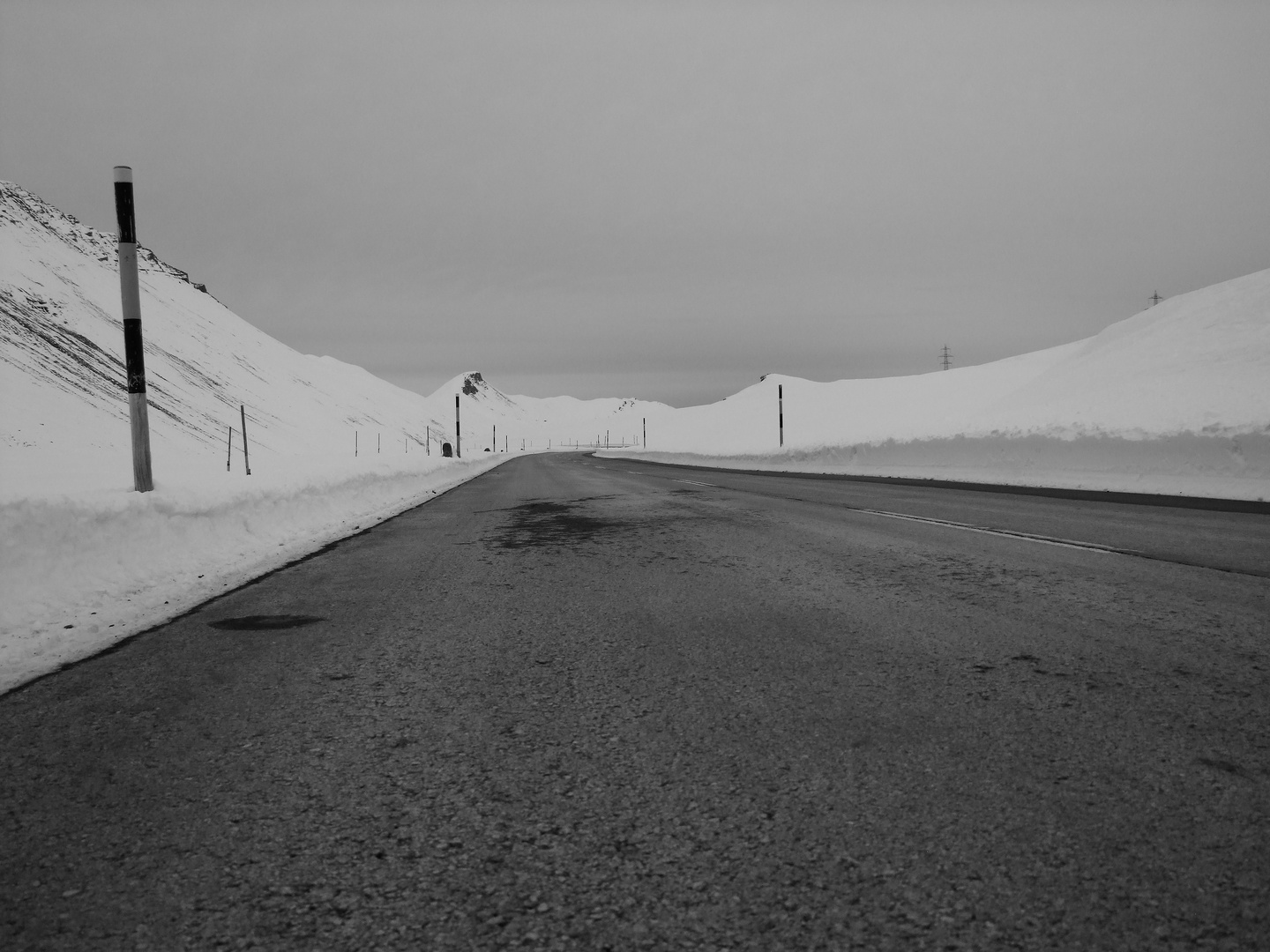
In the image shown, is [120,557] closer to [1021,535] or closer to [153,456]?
[1021,535]

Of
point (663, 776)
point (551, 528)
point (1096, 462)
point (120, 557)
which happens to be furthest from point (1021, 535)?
point (1096, 462)

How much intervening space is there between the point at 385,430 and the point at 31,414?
108 m

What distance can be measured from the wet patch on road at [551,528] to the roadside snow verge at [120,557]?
7.97 feet

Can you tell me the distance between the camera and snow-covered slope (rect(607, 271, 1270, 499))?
13594mm

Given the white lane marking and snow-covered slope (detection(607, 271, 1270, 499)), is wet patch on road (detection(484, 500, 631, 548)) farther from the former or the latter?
snow-covered slope (detection(607, 271, 1270, 499))

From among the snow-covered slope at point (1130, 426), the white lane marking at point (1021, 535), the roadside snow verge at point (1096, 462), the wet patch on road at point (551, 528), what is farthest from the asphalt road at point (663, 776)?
the snow-covered slope at point (1130, 426)

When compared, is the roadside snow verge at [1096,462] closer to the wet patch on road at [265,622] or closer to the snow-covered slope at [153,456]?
the wet patch on road at [265,622]

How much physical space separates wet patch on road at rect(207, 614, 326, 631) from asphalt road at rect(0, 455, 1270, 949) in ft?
0.18

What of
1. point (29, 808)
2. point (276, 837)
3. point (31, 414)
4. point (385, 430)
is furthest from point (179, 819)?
point (385, 430)

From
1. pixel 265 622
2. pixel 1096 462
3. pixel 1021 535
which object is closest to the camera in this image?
pixel 265 622

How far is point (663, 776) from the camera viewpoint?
2488mm

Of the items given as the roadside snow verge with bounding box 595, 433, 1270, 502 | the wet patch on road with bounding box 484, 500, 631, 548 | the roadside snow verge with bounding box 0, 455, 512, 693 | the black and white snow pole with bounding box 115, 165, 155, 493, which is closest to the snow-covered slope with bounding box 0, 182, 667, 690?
the roadside snow verge with bounding box 0, 455, 512, 693

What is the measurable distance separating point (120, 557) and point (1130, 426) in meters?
17.7

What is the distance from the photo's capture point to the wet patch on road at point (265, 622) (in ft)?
16.1
